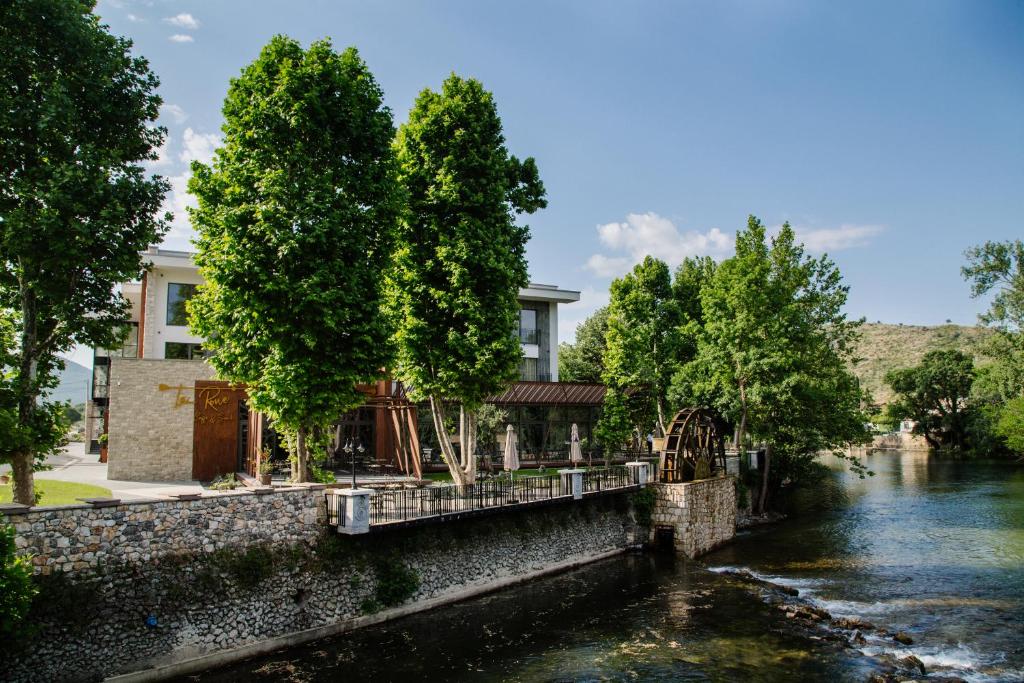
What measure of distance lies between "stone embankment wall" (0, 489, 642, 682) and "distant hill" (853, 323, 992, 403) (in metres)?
125

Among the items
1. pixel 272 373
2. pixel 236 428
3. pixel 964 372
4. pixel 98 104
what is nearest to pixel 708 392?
pixel 236 428

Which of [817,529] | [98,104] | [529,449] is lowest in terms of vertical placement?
[817,529]

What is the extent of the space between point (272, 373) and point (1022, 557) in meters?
27.4

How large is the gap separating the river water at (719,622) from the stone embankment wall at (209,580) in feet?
2.09

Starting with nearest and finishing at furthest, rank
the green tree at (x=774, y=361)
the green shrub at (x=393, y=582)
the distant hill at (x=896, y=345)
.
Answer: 1. the green shrub at (x=393, y=582)
2. the green tree at (x=774, y=361)
3. the distant hill at (x=896, y=345)

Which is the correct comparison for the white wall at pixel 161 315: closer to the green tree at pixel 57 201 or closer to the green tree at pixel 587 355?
the green tree at pixel 57 201

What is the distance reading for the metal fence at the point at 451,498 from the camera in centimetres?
1741

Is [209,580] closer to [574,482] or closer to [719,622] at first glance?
[574,482]

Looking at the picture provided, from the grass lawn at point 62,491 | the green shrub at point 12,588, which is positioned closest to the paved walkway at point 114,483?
the grass lawn at point 62,491

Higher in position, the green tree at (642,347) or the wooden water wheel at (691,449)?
the green tree at (642,347)

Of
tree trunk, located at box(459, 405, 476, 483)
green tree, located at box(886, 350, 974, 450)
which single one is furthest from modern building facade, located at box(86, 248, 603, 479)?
green tree, located at box(886, 350, 974, 450)

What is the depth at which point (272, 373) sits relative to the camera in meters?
16.7

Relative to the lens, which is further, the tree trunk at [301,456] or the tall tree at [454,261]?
the tall tree at [454,261]

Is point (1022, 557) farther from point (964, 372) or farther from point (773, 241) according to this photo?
point (964, 372)
